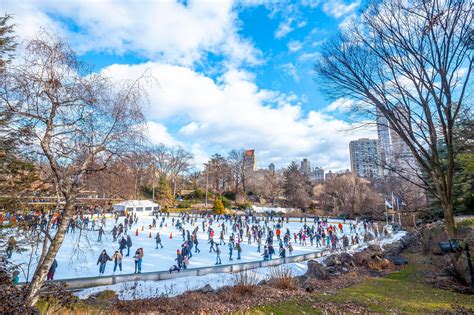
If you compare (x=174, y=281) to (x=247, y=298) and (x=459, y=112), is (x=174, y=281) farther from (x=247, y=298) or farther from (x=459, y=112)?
(x=459, y=112)

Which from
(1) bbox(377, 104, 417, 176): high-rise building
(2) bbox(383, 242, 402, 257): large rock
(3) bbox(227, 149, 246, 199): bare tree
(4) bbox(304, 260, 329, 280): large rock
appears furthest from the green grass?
(3) bbox(227, 149, 246, 199): bare tree

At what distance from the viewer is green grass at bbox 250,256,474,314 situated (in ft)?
17.5

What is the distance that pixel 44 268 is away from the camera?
3.80 meters

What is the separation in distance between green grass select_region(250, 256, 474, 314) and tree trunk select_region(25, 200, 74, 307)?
4.06 metres

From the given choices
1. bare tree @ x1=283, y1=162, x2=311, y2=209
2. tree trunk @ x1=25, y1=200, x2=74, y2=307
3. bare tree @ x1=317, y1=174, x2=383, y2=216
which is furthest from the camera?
bare tree @ x1=283, y1=162, x2=311, y2=209

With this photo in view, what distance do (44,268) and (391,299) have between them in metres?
7.15

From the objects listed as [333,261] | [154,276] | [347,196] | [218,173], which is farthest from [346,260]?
[218,173]

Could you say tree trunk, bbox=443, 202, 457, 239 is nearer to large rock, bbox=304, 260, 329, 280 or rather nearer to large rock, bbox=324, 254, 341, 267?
large rock, bbox=304, 260, 329, 280

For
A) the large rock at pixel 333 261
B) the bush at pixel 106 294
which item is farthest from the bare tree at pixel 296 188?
the bush at pixel 106 294

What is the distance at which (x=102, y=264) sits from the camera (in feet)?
35.9

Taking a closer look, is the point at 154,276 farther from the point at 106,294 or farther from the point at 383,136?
the point at 383,136

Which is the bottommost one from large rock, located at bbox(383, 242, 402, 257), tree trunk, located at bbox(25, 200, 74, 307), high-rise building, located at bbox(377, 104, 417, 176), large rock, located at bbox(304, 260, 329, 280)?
large rock, located at bbox(383, 242, 402, 257)

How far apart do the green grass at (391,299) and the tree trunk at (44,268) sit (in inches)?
160

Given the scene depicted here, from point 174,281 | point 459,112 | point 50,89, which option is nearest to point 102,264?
point 174,281
